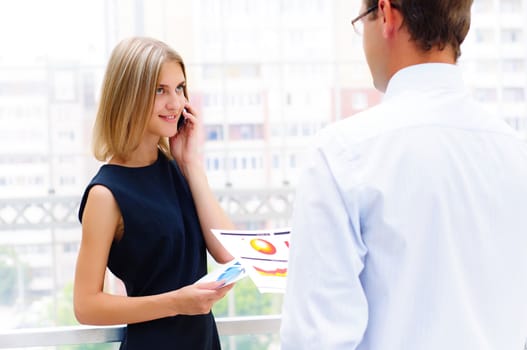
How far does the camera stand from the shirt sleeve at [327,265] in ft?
2.39

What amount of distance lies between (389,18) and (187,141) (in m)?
0.60

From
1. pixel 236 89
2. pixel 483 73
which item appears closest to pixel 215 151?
pixel 236 89

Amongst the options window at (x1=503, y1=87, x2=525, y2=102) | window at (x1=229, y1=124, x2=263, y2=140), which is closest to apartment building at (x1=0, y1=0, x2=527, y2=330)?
window at (x1=229, y1=124, x2=263, y2=140)

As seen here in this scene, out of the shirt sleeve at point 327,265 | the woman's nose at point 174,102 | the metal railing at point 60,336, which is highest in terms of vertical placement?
the woman's nose at point 174,102

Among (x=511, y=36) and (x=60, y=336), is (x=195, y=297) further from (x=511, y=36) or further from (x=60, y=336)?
(x=511, y=36)

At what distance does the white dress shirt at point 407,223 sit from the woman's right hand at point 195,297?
0.30 meters

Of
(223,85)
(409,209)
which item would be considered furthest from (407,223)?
(223,85)

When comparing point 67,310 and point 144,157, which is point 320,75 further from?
point 144,157

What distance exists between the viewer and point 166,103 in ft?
3.81

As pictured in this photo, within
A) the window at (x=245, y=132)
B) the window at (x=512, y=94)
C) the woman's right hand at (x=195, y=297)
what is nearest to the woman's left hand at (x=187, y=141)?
the woman's right hand at (x=195, y=297)

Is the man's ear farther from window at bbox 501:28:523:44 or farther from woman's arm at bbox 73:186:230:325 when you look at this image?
window at bbox 501:28:523:44

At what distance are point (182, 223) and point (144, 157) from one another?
0.15m

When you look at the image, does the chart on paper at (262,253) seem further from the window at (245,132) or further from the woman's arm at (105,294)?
the window at (245,132)

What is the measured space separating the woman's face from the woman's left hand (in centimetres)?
8
